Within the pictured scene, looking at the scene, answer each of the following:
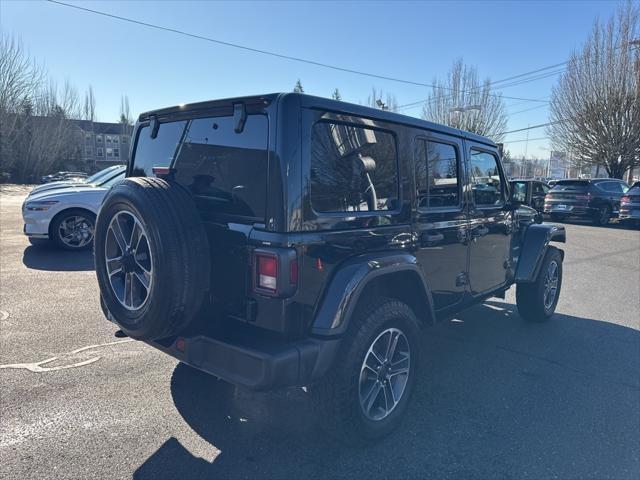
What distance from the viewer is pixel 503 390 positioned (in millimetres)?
3430

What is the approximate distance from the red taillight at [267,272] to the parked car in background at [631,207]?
53.0ft

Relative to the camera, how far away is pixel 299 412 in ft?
9.94

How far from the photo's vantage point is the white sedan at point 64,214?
300 inches

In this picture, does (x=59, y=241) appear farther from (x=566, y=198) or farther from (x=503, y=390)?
(x=566, y=198)

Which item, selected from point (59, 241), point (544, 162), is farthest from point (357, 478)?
point (544, 162)

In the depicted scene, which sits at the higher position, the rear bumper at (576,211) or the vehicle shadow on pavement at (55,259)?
the rear bumper at (576,211)

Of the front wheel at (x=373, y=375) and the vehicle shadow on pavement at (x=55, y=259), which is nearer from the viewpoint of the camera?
the front wheel at (x=373, y=375)

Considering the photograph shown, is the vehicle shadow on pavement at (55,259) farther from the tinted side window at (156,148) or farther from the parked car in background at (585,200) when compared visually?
the parked car in background at (585,200)

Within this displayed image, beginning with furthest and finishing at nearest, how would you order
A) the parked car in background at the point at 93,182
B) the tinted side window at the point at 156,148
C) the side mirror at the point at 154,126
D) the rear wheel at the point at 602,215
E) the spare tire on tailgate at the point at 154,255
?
the rear wheel at the point at 602,215
the parked car in background at the point at 93,182
the side mirror at the point at 154,126
the tinted side window at the point at 156,148
the spare tire on tailgate at the point at 154,255

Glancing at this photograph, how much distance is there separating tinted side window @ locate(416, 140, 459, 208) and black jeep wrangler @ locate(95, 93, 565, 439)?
0.02 meters

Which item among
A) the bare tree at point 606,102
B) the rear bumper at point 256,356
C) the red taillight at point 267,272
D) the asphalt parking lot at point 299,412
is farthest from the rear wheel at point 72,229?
the bare tree at point 606,102

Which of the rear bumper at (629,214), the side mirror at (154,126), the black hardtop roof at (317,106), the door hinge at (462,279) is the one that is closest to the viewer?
the black hardtop roof at (317,106)

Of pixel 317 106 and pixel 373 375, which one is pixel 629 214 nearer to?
pixel 373 375

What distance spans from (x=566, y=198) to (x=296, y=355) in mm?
16592
